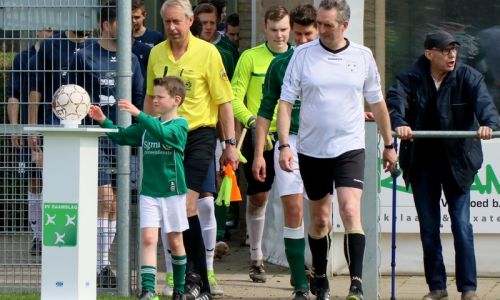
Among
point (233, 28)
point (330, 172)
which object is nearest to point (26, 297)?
point (330, 172)

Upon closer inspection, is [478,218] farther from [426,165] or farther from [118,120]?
[118,120]

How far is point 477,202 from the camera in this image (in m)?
11.2

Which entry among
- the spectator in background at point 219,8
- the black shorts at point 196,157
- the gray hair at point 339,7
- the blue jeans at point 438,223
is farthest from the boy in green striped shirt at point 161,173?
the spectator in background at point 219,8

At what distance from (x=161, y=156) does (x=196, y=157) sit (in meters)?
0.58

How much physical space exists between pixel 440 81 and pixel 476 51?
1.74 m

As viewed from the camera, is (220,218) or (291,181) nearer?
(291,181)

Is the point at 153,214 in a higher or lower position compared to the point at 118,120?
lower

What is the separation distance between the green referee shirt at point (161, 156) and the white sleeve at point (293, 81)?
707mm

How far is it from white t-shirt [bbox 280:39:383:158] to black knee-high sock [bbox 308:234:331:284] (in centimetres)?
70

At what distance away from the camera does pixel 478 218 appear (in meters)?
11.2

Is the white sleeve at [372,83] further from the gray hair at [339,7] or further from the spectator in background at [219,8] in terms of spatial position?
the spectator in background at [219,8]

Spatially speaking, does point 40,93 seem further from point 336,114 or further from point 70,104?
point 336,114

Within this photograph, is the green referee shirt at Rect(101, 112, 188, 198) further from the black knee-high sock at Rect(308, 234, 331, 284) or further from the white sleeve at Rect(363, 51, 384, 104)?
the white sleeve at Rect(363, 51, 384, 104)

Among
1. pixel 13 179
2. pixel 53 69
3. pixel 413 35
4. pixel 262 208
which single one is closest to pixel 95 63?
pixel 53 69
